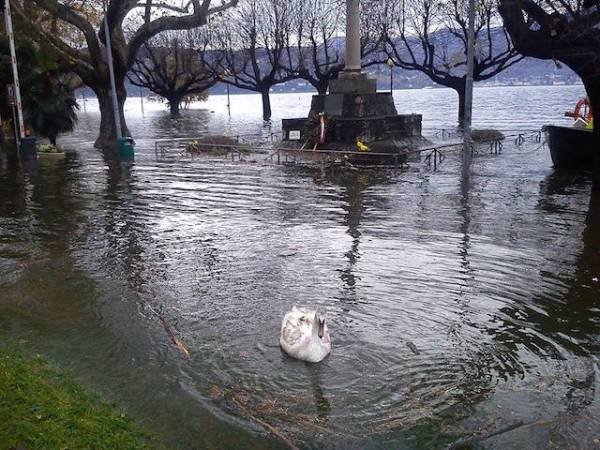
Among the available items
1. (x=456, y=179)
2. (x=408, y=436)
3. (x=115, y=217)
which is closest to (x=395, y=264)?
(x=408, y=436)

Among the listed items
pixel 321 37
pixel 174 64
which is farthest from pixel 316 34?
pixel 174 64

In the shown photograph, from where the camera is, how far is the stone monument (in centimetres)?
2411

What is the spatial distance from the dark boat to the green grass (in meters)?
18.2

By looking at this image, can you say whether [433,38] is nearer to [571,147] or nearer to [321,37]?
[321,37]

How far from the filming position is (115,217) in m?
12.8

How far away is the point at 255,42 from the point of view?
51.8 meters

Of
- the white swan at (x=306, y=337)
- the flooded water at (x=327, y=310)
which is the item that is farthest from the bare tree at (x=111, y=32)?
the white swan at (x=306, y=337)

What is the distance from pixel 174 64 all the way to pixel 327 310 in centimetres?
6024

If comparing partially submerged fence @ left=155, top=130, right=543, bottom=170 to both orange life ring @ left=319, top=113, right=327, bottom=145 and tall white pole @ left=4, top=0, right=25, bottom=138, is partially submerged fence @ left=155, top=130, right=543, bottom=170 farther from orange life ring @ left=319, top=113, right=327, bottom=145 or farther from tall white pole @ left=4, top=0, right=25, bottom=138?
tall white pole @ left=4, top=0, right=25, bottom=138

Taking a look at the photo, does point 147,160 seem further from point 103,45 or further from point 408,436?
point 408,436

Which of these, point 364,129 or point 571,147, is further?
point 364,129

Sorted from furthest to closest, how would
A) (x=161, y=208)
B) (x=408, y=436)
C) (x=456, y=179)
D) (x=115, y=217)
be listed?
(x=456, y=179), (x=161, y=208), (x=115, y=217), (x=408, y=436)

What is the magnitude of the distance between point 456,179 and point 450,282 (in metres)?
10.1

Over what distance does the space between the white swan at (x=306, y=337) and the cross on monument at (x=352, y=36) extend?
20162mm
